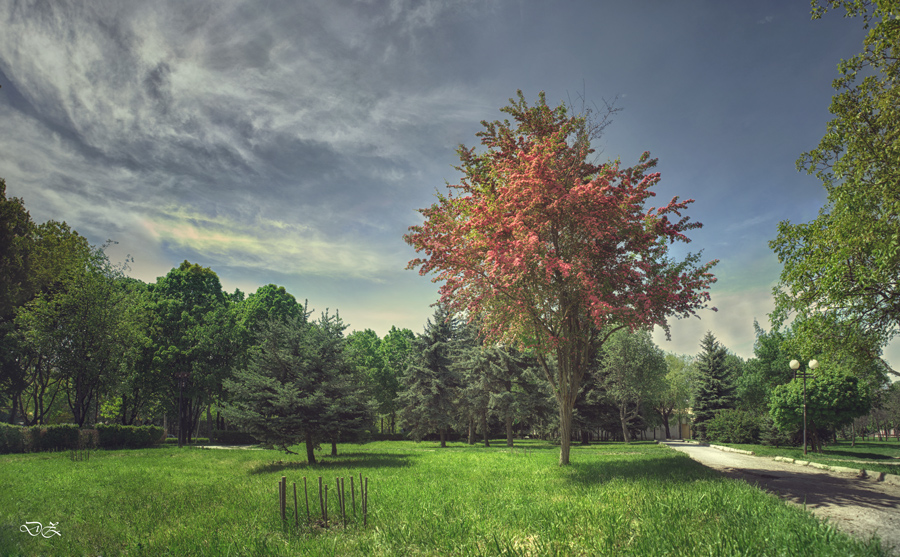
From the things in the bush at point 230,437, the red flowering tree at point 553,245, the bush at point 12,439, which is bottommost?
the bush at point 230,437

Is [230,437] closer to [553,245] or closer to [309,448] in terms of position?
[309,448]

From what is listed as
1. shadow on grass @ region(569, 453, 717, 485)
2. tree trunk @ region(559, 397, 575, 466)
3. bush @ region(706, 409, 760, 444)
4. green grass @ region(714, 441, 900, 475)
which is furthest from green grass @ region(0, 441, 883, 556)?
bush @ region(706, 409, 760, 444)

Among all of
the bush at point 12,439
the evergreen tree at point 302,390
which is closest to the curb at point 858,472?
the evergreen tree at point 302,390

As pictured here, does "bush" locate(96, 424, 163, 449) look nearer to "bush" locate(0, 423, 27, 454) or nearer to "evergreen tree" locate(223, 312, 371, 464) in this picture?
"bush" locate(0, 423, 27, 454)

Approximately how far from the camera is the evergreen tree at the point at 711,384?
131 ft

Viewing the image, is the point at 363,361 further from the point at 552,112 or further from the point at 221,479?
the point at 552,112

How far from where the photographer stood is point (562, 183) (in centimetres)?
1225

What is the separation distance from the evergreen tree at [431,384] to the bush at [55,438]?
20.1 m

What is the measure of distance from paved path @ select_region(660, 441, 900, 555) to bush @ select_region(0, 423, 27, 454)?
32.9 metres

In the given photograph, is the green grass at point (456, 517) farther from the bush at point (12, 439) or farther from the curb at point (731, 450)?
the bush at point (12, 439)

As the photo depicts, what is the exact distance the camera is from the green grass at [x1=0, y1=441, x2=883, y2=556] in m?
5.59

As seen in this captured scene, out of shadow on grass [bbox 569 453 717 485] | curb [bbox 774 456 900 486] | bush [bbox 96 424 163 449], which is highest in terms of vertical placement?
shadow on grass [bbox 569 453 717 485]

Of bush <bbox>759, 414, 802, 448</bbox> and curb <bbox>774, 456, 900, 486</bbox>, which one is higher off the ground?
curb <bbox>774, 456, 900, 486</bbox>

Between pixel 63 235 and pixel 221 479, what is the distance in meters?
27.9
